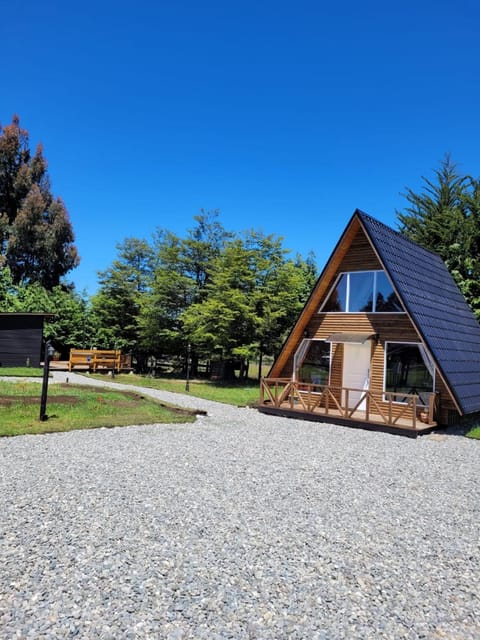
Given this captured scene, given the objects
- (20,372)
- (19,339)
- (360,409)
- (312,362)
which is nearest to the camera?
(360,409)

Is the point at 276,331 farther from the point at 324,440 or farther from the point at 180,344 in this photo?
the point at 324,440

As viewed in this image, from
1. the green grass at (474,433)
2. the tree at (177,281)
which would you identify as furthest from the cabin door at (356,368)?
the tree at (177,281)

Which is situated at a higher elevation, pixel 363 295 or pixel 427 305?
pixel 363 295

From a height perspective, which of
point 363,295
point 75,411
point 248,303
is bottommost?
point 75,411

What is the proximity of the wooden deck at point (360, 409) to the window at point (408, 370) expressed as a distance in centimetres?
25

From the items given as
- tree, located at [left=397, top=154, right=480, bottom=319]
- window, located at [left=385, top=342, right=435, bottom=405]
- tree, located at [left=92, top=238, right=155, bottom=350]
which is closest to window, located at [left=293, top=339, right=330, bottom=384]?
window, located at [left=385, top=342, right=435, bottom=405]

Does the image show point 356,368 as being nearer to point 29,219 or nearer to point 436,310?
point 436,310

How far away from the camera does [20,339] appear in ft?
70.5

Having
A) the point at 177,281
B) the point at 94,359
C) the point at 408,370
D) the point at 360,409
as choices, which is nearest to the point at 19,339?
the point at 94,359

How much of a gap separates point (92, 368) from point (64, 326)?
12.8 ft

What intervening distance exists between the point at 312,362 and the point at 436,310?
3.79m

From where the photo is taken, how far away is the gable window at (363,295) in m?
11.6

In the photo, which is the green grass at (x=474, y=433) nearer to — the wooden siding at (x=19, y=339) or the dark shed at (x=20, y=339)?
the dark shed at (x=20, y=339)

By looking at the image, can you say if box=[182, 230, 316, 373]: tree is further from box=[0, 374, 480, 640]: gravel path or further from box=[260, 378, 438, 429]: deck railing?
box=[0, 374, 480, 640]: gravel path
